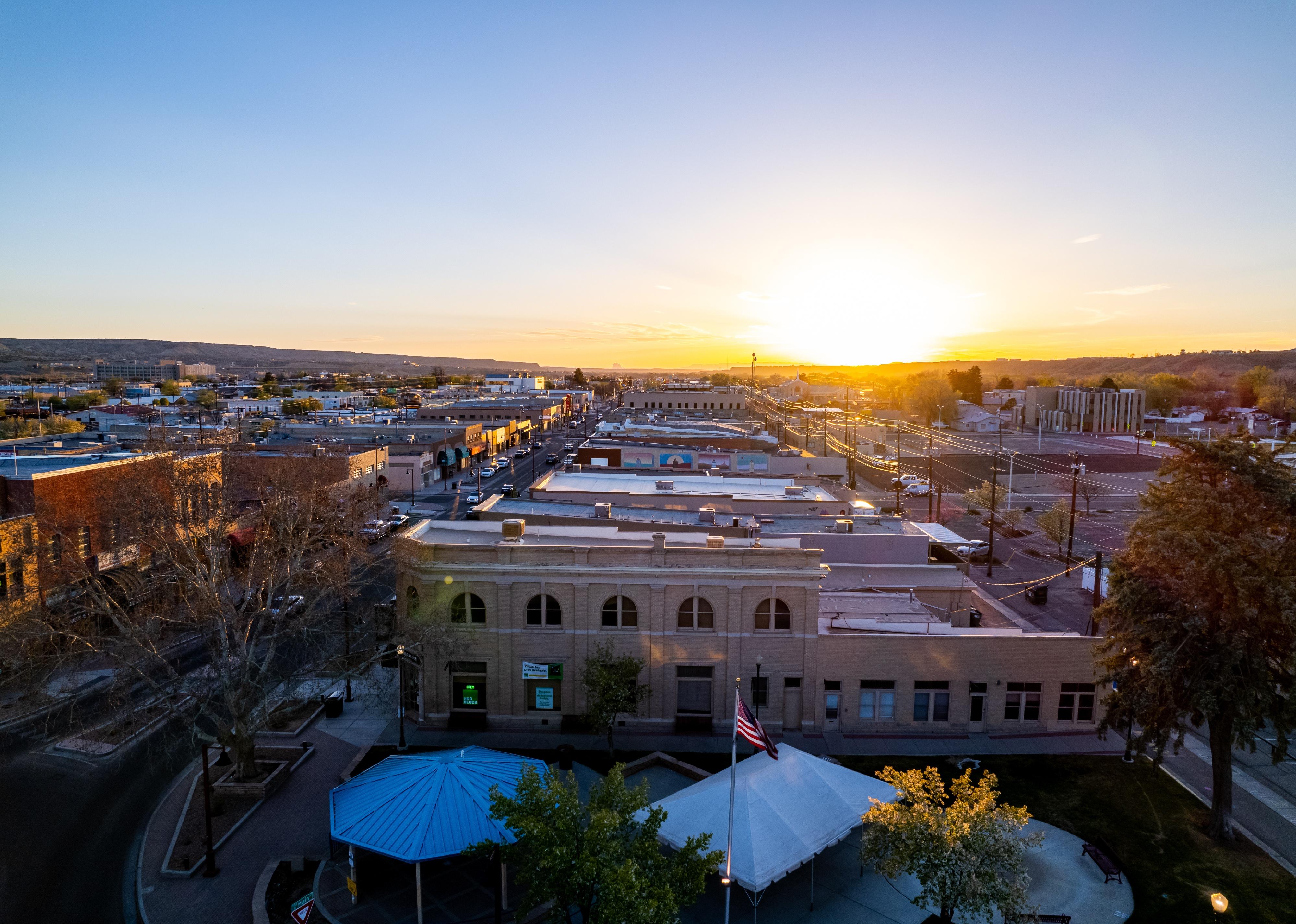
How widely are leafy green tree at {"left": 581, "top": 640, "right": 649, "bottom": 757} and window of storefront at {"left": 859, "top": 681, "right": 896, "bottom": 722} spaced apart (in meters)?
8.19

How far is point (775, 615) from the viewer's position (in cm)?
2681

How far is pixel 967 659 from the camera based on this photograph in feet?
89.4

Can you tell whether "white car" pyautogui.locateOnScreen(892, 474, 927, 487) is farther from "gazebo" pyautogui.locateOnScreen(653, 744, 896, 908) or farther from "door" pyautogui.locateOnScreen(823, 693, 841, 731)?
"gazebo" pyautogui.locateOnScreen(653, 744, 896, 908)

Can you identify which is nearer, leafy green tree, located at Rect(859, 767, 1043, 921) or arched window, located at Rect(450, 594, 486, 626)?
leafy green tree, located at Rect(859, 767, 1043, 921)

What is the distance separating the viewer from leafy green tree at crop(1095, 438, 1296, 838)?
64.2ft

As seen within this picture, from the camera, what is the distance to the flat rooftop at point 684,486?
145 ft

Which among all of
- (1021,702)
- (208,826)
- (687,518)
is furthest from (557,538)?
(1021,702)

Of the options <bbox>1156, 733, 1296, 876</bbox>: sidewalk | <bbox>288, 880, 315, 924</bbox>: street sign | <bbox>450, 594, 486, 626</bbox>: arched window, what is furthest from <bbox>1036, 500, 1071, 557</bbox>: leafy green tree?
<bbox>288, 880, 315, 924</bbox>: street sign

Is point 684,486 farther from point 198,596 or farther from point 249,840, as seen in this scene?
point 249,840

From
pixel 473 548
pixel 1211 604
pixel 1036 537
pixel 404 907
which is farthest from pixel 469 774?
pixel 1036 537

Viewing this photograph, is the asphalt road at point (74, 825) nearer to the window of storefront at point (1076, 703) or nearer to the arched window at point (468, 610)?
the arched window at point (468, 610)

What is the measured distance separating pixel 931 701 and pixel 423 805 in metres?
18.6

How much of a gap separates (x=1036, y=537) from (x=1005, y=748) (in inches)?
1529

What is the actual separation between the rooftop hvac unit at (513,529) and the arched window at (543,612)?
2.64 meters
